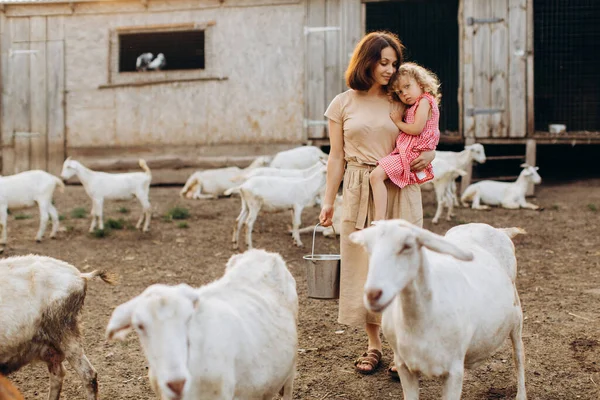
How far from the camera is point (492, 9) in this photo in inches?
507

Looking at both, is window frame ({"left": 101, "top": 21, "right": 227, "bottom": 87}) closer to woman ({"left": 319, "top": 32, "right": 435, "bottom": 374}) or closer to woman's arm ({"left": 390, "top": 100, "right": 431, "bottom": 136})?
woman ({"left": 319, "top": 32, "right": 435, "bottom": 374})

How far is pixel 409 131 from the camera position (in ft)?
13.8

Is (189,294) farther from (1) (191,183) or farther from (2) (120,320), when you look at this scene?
(1) (191,183)

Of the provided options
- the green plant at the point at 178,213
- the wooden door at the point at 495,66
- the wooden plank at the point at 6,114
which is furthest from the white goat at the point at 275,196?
the wooden plank at the point at 6,114

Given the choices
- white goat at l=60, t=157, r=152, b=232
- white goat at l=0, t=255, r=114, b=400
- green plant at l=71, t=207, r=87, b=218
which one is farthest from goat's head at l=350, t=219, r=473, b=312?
green plant at l=71, t=207, r=87, b=218

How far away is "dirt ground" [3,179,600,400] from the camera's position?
4461 mm

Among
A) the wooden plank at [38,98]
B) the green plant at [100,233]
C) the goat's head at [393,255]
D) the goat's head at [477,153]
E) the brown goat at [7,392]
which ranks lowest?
the brown goat at [7,392]

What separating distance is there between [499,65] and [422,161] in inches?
376

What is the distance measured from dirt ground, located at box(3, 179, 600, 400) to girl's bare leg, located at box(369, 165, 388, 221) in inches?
46.4

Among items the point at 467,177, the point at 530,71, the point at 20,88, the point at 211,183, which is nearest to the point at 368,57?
the point at 211,183

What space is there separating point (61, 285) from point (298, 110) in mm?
10036

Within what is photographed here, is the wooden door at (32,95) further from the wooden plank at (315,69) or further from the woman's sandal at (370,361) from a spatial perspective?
the woman's sandal at (370,361)

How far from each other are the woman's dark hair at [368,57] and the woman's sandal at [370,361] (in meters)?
1.88

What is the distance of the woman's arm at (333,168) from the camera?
14.8ft
